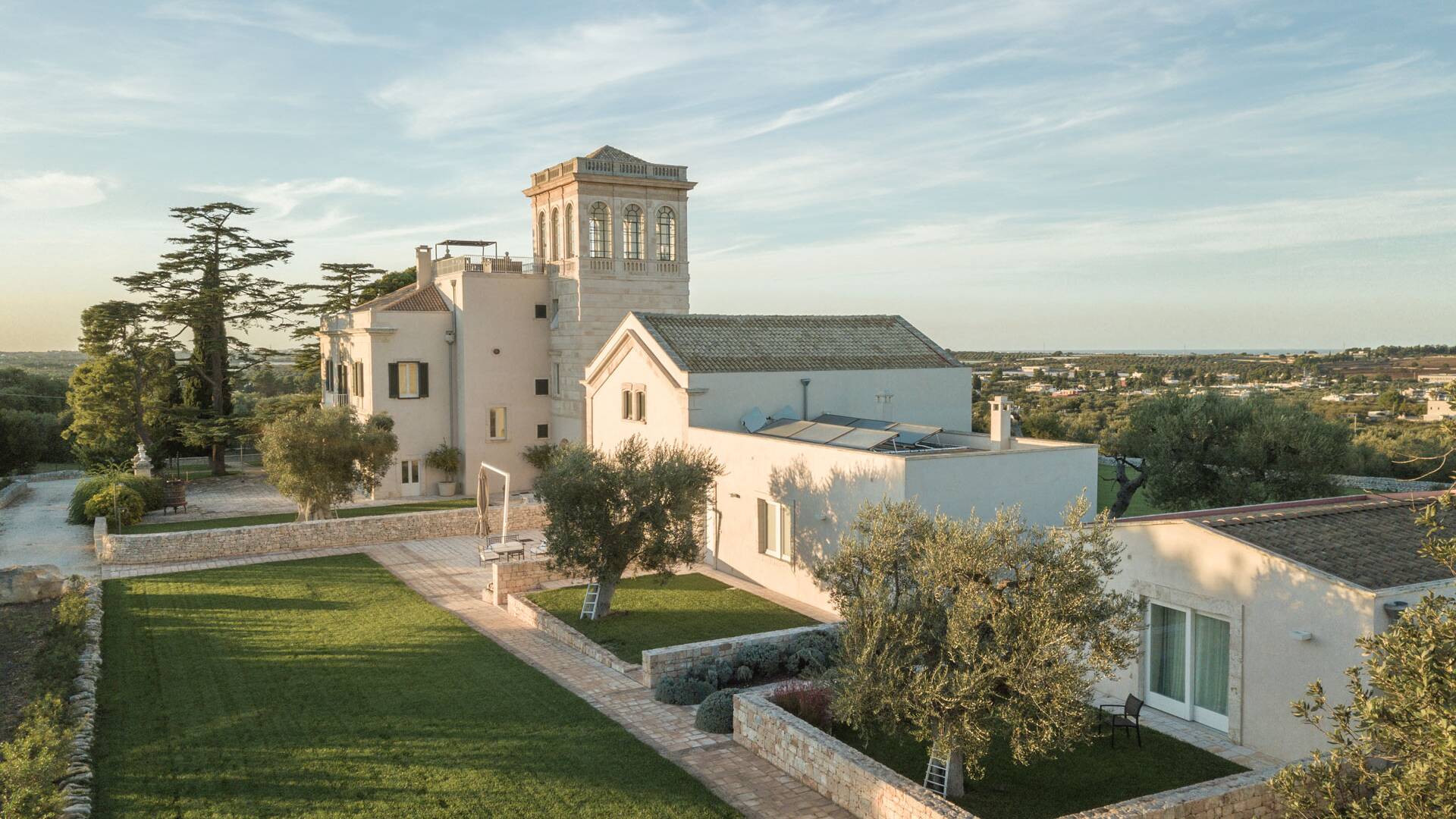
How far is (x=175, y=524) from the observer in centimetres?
3030

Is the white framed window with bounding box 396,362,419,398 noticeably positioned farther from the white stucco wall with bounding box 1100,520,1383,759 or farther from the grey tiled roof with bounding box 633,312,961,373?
the white stucco wall with bounding box 1100,520,1383,759

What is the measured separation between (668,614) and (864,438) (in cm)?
598

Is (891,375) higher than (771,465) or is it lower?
higher

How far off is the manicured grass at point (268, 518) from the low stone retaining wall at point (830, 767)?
20974 millimetres

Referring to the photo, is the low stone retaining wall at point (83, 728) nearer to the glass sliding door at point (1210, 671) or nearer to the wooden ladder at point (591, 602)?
the wooden ladder at point (591, 602)

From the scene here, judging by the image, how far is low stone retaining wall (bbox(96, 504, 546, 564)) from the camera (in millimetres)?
25422

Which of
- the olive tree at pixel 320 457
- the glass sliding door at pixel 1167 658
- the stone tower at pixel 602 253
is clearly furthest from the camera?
the stone tower at pixel 602 253

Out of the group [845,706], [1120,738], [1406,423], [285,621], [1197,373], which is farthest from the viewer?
[1197,373]

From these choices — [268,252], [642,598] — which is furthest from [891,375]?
[268,252]

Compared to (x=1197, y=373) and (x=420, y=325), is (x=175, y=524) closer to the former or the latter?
(x=420, y=325)

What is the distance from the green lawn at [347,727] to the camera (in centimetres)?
1124

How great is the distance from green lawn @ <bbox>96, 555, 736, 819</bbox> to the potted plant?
17973 mm

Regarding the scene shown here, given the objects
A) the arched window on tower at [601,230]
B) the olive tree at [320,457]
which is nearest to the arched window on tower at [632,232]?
the arched window on tower at [601,230]

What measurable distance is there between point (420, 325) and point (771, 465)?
21682 mm
